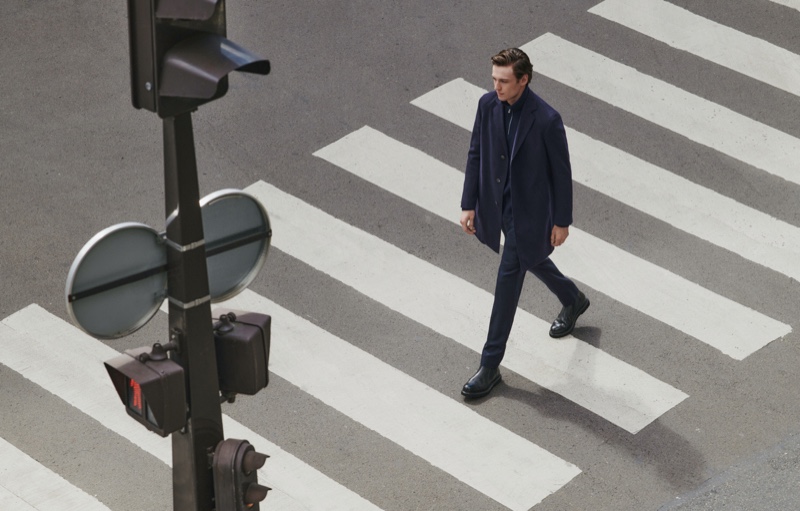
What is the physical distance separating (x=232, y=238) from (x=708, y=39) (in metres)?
8.99

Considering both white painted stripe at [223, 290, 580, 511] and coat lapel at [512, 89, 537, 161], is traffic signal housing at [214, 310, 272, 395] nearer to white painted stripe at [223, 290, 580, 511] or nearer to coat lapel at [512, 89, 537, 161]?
white painted stripe at [223, 290, 580, 511]

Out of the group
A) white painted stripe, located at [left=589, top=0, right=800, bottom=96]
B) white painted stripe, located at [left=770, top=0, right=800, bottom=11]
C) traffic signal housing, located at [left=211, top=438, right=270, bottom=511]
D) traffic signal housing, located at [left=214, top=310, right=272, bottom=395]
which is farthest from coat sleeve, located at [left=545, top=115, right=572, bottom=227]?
white painted stripe, located at [left=770, top=0, right=800, bottom=11]

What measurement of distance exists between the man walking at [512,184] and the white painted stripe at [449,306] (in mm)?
572

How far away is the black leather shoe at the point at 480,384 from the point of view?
33.8 ft

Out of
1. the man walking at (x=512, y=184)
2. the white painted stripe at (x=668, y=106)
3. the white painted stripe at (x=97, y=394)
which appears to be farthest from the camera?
the white painted stripe at (x=668, y=106)

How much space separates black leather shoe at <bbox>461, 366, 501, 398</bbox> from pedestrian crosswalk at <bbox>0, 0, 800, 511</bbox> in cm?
10

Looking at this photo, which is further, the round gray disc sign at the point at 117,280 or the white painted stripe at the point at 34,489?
the white painted stripe at the point at 34,489

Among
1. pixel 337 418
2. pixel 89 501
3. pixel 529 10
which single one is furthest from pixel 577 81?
pixel 89 501

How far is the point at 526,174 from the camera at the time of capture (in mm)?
9805

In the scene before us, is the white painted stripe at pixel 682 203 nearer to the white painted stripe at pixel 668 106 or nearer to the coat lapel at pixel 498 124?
the white painted stripe at pixel 668 106

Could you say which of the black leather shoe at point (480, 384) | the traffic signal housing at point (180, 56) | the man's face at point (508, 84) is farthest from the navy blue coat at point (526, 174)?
the traffic signal housing at point (180, 56)

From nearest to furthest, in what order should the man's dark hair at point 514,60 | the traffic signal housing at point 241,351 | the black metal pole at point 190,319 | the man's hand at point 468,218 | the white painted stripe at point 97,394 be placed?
the black metal pole at point 190,319
the traffic signal housing at point 241,351
the man's dark hair at point 514,60
the white painted stripe at point 97,394
the man's hand at point 468,218

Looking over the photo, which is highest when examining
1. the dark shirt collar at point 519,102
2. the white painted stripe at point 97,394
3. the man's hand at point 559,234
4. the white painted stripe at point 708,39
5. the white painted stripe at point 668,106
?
the dark shirt collar at point 519,102

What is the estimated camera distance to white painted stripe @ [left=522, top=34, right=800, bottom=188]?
43.2 ft
